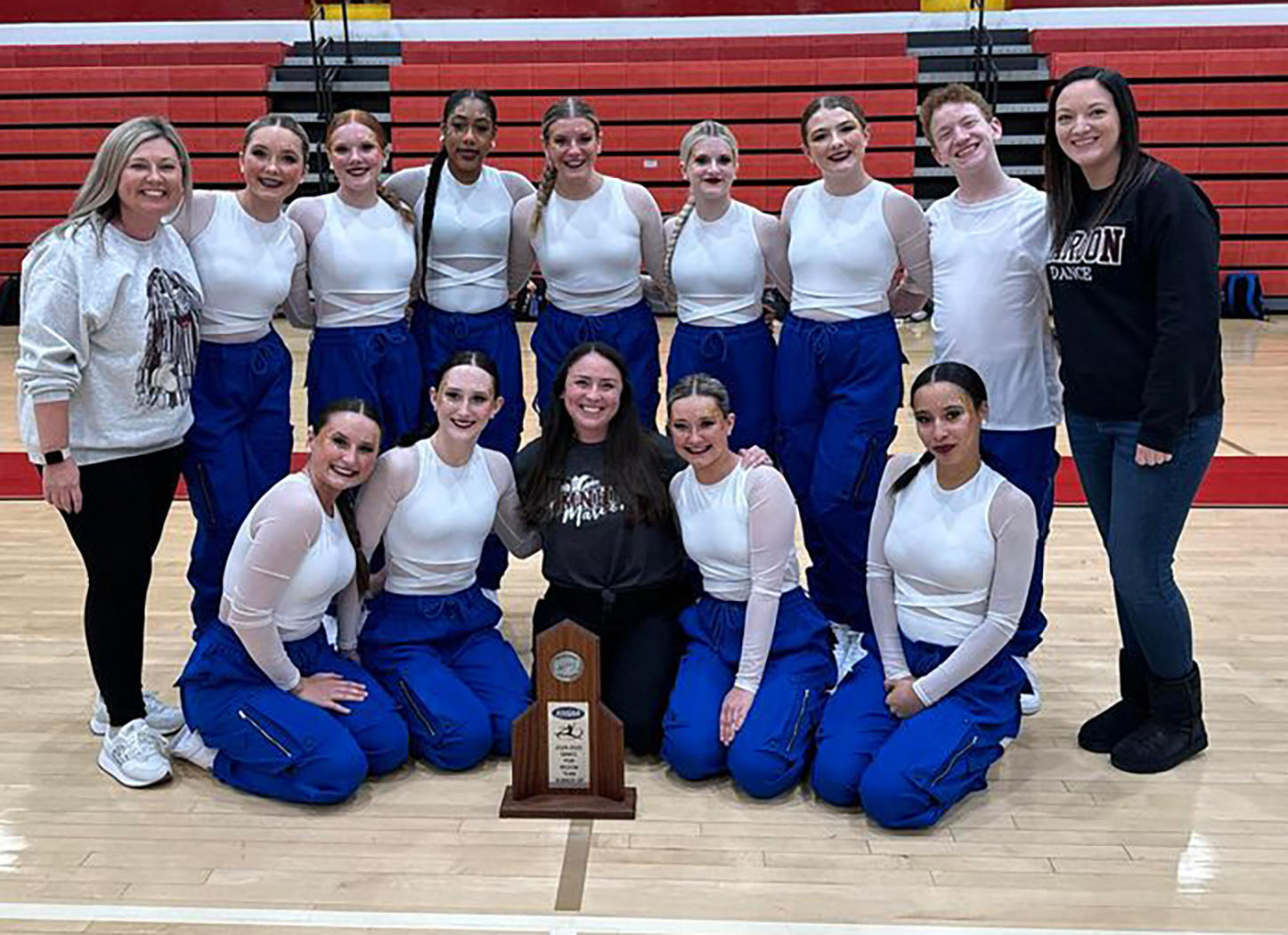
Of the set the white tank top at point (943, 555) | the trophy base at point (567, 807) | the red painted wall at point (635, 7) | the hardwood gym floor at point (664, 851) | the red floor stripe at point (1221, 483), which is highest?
the red painted wall at point (635, 7)

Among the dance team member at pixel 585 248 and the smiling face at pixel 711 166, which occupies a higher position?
the smiling face at pixel 711 166

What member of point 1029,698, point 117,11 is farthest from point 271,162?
point 117,11

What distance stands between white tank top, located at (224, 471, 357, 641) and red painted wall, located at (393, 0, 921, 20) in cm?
903

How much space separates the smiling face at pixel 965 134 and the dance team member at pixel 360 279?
135 cm

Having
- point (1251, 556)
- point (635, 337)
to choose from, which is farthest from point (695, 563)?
point (1251, 556)

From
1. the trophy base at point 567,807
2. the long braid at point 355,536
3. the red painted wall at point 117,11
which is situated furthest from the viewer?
the red painted wall at point 117,11

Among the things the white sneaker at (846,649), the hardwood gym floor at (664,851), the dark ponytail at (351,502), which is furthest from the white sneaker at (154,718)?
the white sneaker at (846,649)

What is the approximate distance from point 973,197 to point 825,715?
121 centimetres

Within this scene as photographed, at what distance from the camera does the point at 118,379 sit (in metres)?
2.42

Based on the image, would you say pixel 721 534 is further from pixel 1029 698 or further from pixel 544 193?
pixel 544 193

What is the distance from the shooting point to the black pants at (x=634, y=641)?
2.69m

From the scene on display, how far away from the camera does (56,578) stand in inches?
152

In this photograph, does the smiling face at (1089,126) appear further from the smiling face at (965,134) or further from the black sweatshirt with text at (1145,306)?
the smiling face at (965,134)

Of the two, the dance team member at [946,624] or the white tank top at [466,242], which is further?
the white tank top at [466,242]
